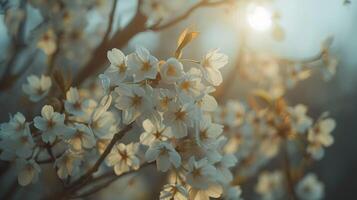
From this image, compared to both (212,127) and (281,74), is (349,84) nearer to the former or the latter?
(281,74)

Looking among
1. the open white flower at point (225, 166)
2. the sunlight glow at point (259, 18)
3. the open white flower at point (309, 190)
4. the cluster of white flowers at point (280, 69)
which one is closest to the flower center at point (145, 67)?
the open white flower at point (225, 166)

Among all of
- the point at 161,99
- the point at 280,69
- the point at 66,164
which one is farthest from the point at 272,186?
the point at 161,99

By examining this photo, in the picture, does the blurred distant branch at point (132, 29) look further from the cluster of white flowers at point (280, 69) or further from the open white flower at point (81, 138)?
the open white flower at point (81, 138)

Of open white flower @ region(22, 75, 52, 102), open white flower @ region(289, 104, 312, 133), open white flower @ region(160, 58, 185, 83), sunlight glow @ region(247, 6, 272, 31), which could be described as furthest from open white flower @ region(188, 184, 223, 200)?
sunlight glow @ region(247, 6, 272, 31)

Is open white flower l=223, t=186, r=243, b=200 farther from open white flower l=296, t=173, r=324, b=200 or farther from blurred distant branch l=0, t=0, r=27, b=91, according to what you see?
open white flower l=296, t=173, r=324, b=200

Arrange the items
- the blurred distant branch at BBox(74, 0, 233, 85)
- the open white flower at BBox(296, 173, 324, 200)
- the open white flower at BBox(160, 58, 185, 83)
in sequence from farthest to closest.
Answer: the open white flower at BBox(296, 173, 324, 200) < the blurred distant branch at BBox(74, 0, 233, 85) < the open white flower at BBox(160, 58, 185, 83)

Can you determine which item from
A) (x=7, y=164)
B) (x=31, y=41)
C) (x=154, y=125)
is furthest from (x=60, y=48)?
(x=154, y=125)
